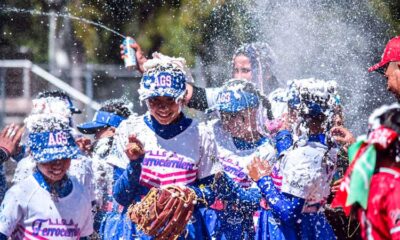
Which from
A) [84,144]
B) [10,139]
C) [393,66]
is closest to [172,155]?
[393,66]

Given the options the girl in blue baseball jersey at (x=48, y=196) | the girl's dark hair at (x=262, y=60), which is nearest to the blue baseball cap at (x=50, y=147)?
the girl in blue baseball jersey at (x=48, y=196)

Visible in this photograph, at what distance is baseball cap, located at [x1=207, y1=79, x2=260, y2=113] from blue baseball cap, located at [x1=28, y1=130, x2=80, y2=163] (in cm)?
133

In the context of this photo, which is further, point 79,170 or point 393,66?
point 79,170

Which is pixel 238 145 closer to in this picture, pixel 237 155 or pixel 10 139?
pixel 237 155

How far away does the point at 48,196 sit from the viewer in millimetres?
6062

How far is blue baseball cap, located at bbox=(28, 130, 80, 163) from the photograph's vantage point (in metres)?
6.02

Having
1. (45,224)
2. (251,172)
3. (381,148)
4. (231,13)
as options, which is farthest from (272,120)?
(231,13)

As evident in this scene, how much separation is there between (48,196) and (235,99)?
5.56ft

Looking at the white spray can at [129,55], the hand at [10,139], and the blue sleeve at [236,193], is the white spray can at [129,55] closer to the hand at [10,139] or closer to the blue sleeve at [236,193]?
the hand at [10,139]

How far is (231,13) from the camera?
13039mm

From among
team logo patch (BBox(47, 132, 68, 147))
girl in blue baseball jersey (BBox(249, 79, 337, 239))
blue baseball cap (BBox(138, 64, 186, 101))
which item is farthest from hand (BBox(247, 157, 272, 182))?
team logo patch (BBox(47, 132, 68, 147))

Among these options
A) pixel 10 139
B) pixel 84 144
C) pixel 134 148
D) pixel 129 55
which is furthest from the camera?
pixel 84 144

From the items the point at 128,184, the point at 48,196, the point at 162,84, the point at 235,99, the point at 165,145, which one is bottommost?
the point at 48,196

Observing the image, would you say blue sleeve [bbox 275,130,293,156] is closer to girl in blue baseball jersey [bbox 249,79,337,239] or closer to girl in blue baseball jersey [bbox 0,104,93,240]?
girl in blue baseball jersey [bbox 249,79,337,239]
